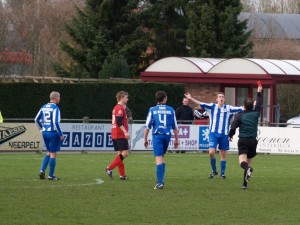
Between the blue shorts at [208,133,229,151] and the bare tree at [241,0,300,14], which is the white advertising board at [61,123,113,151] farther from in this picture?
the bare tree at [241,0,300,14]

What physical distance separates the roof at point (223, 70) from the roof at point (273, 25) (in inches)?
470

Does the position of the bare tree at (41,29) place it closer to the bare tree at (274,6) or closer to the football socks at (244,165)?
the bare tree at (274,6)

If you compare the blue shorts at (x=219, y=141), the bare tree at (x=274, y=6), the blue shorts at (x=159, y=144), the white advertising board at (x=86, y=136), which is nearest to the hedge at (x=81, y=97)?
the white advertising board at (x=86, y=136)

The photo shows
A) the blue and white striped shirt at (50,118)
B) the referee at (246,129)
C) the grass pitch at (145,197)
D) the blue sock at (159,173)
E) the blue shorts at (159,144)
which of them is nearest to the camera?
the grass pitch at (145,197)

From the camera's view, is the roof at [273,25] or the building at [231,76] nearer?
the building at [231,76]

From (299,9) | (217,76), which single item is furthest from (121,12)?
(299,9)

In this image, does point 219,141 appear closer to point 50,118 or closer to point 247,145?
point 247,145

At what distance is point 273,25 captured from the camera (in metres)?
71.7

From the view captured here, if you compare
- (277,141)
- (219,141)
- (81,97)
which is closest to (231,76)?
(81,97)

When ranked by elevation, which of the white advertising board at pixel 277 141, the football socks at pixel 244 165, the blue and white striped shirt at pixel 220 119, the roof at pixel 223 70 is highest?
the roof at pixel 223 70

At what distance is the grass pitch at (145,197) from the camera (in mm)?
13562

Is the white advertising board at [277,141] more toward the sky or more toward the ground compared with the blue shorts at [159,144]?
more toward the ground

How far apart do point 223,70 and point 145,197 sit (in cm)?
2517

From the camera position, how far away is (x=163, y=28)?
52969 mm
